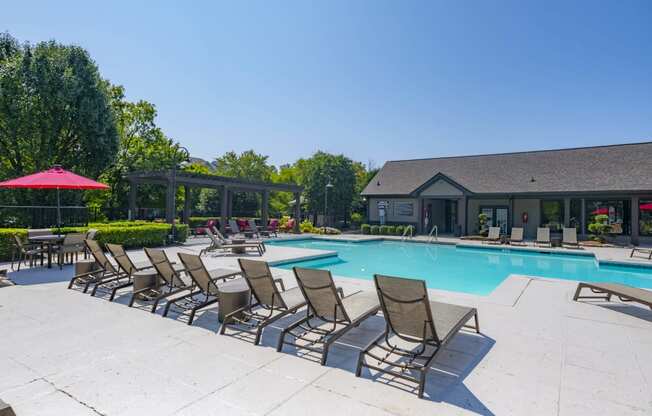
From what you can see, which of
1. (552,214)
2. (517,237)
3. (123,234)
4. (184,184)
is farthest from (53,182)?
(552,214)

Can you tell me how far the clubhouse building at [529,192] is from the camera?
18734 millimetres

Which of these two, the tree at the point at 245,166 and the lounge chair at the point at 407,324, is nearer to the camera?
the lounge chair at the point at 407,324

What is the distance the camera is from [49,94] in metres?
14.8

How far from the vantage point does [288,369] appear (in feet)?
11.6

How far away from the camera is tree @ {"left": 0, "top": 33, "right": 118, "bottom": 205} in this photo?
14422 millimetres

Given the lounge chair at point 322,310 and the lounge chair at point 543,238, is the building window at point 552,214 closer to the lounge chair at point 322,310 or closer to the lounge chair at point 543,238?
the lounge chair at point 543,238

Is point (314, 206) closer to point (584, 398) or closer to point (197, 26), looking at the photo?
point (197, 26)

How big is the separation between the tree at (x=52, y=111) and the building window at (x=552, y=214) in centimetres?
2340

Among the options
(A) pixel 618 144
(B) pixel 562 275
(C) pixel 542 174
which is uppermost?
(A) pixel 618 144

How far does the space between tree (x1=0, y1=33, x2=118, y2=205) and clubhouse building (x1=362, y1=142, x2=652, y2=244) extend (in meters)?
17.0

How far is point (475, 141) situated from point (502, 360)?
1247 inches

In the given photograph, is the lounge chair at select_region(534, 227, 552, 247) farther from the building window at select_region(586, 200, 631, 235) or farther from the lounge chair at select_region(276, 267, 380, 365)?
the lounge chair at select_region(276, 267, 380, 365)

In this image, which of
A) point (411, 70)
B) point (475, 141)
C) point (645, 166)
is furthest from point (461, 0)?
point (475, 141)

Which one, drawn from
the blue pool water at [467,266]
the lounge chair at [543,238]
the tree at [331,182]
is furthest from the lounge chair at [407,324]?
the tree at [331,182]
